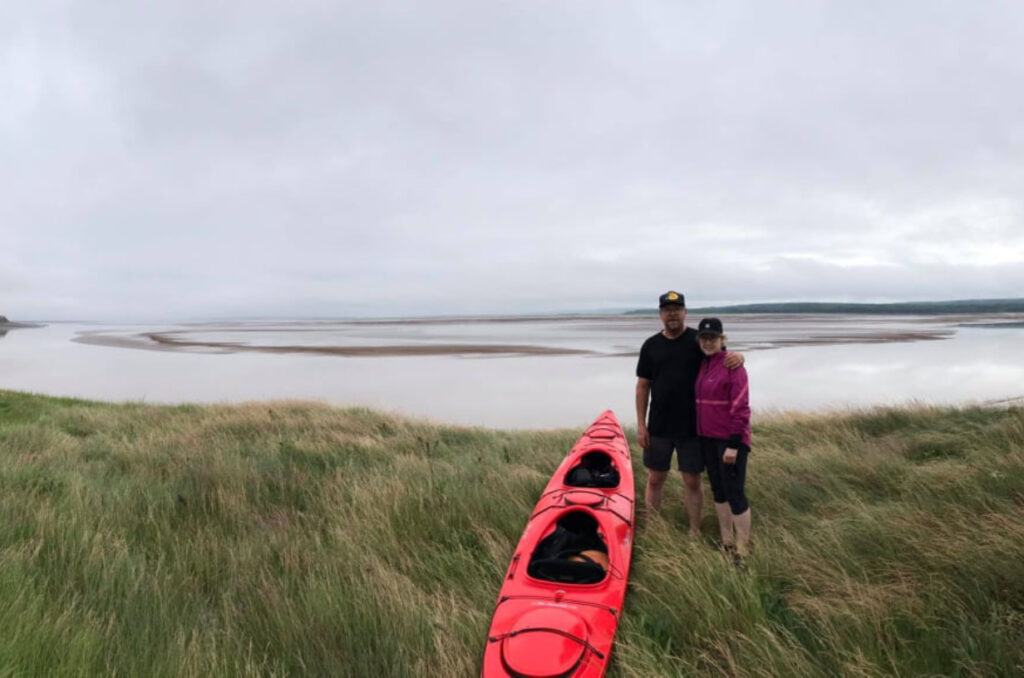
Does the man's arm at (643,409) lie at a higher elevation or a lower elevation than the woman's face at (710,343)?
lower

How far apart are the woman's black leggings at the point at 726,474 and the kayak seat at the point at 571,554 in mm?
1049

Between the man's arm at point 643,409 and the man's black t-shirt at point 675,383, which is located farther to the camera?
the man's arm at point 643,409

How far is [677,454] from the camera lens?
4.56m

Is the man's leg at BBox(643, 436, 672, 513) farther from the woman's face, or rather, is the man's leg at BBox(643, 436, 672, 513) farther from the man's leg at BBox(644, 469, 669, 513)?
the woman's face

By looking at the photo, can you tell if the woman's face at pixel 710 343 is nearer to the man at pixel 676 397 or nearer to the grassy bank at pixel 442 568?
the man at pixel 676 397

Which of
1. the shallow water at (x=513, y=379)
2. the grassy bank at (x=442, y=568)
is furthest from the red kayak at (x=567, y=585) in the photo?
the shallow water at (x=513, y=379)

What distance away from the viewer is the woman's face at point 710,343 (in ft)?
14.2

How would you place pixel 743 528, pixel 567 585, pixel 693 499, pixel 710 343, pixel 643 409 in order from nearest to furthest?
pixel 567 585, pixel 743 528, pixel 710 343, pixel 693 499, pixel 643 409

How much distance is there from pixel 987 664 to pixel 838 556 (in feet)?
3.90

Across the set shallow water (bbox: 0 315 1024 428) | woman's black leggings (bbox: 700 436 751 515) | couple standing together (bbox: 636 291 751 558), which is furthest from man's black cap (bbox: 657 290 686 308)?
shallow water (bbox: 0 315 1024 428)

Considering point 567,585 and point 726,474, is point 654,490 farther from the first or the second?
point 567,585

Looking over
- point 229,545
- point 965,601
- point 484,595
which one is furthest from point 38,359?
point 965,601

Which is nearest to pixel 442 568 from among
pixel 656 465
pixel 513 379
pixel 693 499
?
pixel 656 465

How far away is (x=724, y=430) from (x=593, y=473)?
1782 millimetres
